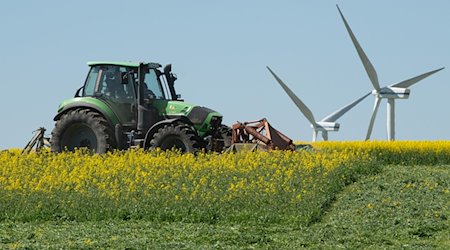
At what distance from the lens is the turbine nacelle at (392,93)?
3999 centimetres

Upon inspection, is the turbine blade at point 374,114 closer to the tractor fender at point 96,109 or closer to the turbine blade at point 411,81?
the turbine blade at point 411,81

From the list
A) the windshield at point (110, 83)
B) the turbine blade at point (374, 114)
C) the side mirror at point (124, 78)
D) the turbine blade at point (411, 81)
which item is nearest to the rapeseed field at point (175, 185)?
the windshield at point (110, 83)

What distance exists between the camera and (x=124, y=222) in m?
15.9

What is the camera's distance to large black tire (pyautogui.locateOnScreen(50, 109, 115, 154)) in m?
22.4

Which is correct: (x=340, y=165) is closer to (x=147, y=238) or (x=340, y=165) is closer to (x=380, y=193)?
(x=380, y=193)

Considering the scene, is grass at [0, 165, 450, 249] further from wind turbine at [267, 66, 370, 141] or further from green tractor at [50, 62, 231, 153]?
wind turbine at [267, 66, 370, 141]

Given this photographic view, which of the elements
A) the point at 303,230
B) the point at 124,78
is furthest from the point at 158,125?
the point at 303,230

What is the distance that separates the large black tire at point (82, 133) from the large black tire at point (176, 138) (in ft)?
4.10

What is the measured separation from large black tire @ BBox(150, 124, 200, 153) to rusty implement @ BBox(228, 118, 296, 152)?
3.51 feet

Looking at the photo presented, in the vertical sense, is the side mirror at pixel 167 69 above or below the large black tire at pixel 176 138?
above

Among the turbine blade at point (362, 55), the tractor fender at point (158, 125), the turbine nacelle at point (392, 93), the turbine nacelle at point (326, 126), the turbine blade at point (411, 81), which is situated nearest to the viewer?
the tractor fender at point (158, 125)

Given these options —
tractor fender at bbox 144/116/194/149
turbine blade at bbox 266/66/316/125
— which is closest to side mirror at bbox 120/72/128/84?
tractor fender at bbox 144/116/194/149

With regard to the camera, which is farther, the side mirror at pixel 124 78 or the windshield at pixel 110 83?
the windshield at pixel 110 83

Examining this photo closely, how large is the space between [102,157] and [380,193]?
6785mm
